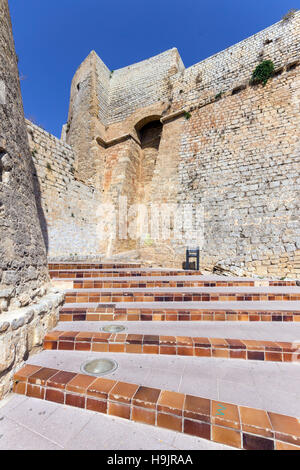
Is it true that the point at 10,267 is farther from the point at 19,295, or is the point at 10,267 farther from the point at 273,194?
the point at 273,194

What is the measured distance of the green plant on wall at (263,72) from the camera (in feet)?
23.7

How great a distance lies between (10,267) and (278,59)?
10038 millimetres

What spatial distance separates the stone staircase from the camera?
1.26 meters

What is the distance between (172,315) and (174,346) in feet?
2.21

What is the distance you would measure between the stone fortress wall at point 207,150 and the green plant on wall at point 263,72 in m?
0.19

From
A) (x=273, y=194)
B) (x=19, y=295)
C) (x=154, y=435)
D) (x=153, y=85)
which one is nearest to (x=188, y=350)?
(x=154, y=435)

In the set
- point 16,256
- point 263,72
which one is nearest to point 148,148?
point 263,72

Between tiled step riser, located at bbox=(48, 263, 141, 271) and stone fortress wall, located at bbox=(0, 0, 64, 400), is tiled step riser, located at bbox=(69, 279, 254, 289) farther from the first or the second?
tiled step riser, located at bbox=(48, 263, 141, 271)

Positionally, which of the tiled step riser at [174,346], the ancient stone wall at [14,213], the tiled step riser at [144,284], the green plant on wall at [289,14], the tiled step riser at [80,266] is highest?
the green plant on wall at [289,14]

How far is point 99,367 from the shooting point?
1803 millimetres

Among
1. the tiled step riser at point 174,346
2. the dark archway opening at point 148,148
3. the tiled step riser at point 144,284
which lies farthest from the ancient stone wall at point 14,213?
the dark archway opening at point 148,148

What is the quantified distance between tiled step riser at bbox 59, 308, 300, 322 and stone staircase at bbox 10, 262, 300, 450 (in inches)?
0.5

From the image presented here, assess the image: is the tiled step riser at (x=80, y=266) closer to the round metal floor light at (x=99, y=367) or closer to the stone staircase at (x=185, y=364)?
the stone staircase at (x=185, y=364)
